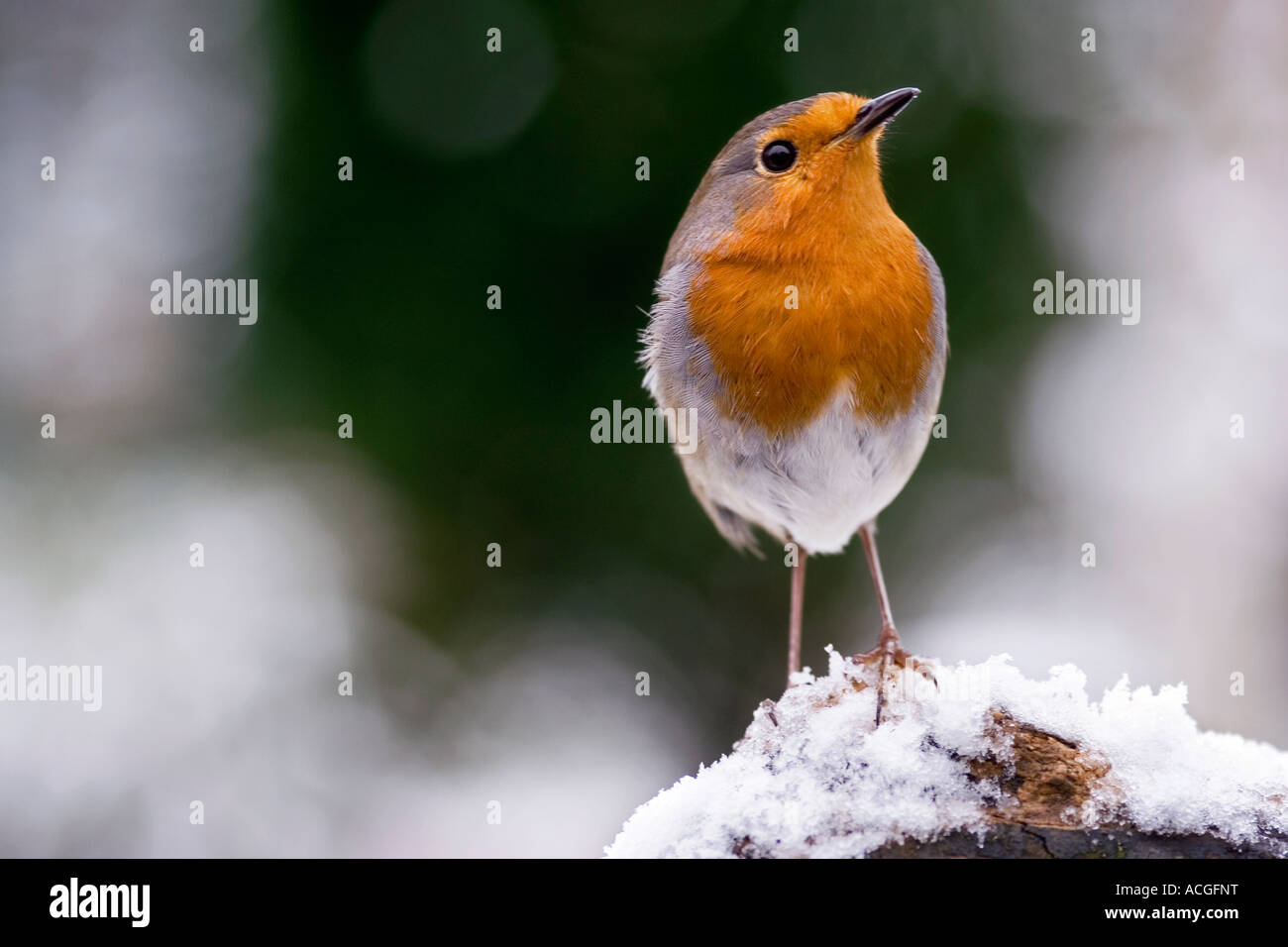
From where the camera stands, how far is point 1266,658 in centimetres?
380

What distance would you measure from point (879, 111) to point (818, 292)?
0.43 meters

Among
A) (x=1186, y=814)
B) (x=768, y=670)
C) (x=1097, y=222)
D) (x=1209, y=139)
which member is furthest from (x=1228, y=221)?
(x=1186, y=814)

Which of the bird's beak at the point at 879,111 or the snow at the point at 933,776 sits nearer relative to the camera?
the snow at the point at 933,776

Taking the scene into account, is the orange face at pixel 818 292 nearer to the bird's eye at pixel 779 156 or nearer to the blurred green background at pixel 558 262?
the bird's eye at pixel 779 156

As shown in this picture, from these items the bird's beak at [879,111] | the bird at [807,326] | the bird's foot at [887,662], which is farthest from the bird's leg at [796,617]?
the bird's beak at [879,111]

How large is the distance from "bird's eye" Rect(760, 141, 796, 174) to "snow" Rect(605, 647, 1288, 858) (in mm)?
1304

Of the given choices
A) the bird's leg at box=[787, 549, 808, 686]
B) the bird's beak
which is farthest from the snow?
the bird's beak

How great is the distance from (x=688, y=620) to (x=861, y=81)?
5.82 feet

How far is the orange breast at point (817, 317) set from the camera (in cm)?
248

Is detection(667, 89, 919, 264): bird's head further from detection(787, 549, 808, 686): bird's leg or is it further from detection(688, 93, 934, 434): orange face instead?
detection(787, 549, 808, 686): bird's leg

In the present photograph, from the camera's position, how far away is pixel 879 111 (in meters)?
2.44

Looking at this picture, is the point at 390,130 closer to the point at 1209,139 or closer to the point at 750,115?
the point at 750,115

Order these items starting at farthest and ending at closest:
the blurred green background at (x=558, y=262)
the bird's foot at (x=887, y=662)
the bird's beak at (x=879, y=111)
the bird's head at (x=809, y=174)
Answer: the blurred green background at (x=558, y=262)
the bird's head at (x=809, y=174)
the bird's beak at (x=879, y=111)
the bird's foot at (x=887, y=662)

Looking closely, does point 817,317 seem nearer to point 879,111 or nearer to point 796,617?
point 879,111
